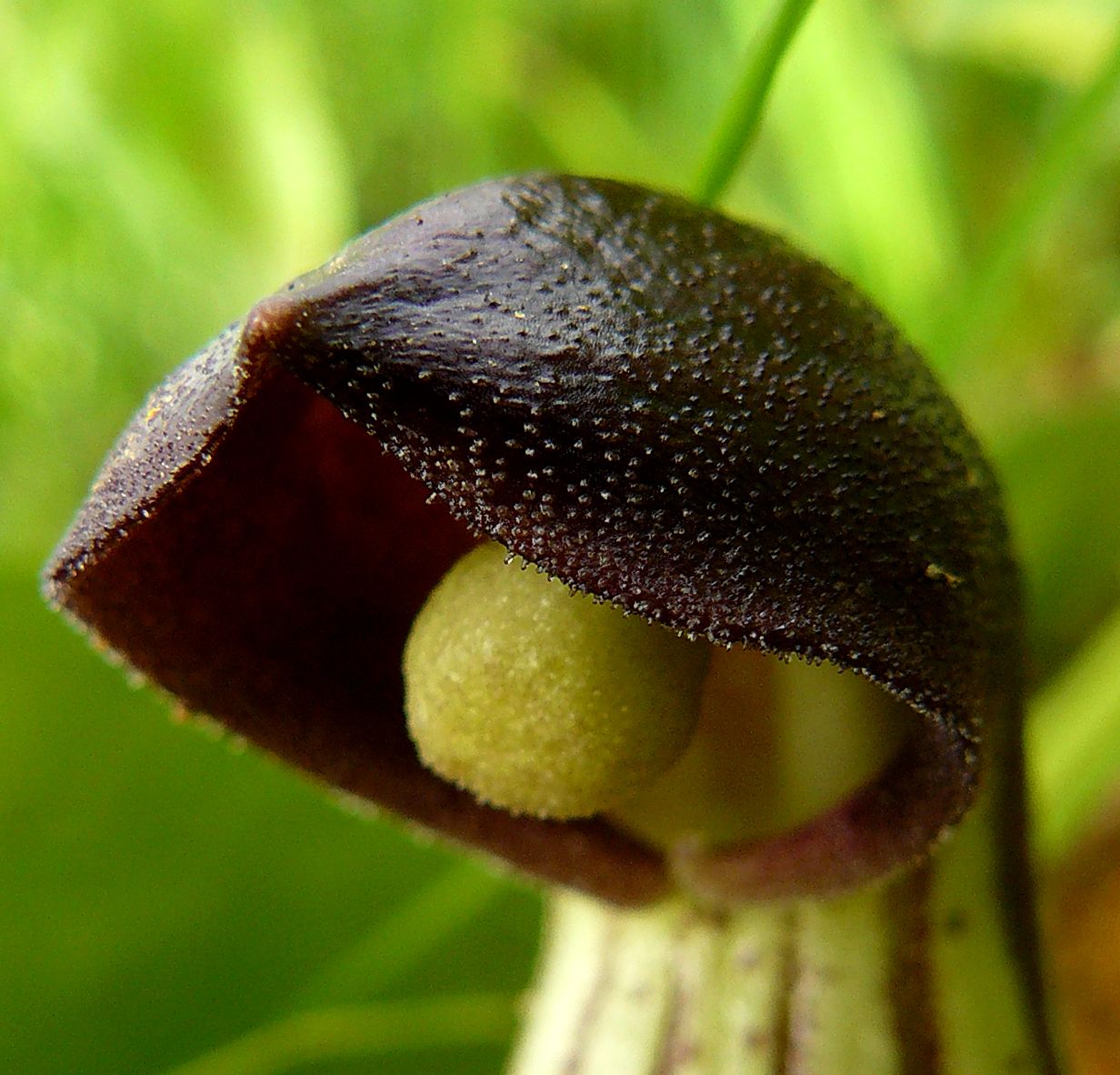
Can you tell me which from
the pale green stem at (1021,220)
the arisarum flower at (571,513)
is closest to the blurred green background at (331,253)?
the pale green stem at (1021,220)

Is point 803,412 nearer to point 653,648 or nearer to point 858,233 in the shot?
point 653,648

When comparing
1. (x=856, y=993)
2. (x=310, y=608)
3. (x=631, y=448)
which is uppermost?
(x=631, y=448)


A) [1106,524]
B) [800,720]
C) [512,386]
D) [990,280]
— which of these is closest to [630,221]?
[512,386]

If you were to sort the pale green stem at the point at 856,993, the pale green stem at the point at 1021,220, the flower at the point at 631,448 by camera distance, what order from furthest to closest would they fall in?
the pale green stem at the point at 1021,220, the pale green stem at the point at 856,993, the flower at the point at 631,448

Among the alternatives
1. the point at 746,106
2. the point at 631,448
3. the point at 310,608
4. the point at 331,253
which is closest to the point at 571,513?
the point at 631,448

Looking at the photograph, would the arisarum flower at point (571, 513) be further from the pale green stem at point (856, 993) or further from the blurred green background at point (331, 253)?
the blurred green background at point (331, 253)

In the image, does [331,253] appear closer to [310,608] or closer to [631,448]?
[310,608]
